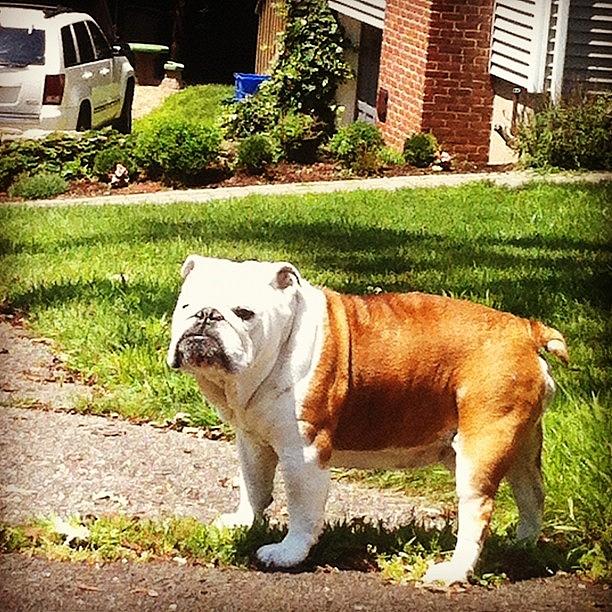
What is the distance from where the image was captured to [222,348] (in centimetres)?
203

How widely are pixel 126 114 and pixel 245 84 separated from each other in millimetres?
180

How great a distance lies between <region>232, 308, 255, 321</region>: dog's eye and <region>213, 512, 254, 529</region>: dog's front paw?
14.5 inches

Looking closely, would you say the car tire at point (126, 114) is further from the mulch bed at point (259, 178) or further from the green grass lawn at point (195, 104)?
the mulch bed at point (259, 178)

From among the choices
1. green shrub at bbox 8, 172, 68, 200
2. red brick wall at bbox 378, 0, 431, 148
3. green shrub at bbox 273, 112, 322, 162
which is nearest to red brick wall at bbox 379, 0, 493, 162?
red brick wall at bbox 378, 0, 431, 148

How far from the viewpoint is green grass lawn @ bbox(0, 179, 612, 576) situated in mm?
2570

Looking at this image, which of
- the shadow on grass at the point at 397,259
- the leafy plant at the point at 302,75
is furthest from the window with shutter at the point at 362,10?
the shadow on grass at the point at 397,259

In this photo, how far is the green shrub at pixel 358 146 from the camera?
112 inches

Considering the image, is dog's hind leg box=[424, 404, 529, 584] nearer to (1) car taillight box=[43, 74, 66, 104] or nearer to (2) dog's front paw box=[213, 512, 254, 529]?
(2) dog's front paw box=[213, 512, 254, 529]

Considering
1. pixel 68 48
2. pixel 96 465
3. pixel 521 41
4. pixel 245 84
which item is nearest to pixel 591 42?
pixel 521 41

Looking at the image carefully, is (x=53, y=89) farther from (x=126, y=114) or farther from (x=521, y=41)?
(x=521, y=41)

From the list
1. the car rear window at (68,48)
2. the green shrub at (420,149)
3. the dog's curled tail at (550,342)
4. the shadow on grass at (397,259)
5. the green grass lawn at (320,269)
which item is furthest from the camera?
the green shrub at (420,149)

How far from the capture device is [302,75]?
8.88ft

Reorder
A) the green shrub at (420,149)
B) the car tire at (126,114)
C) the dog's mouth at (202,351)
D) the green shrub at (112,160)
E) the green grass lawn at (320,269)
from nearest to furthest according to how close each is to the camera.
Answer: the dog's mouth at (202,351) → the car tire at (126,114) → the green shrub at (112,160) → the green grass lawn at (320,269) → the green shrub at (420,149)

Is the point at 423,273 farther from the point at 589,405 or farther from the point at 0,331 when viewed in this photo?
the point at 0,331
